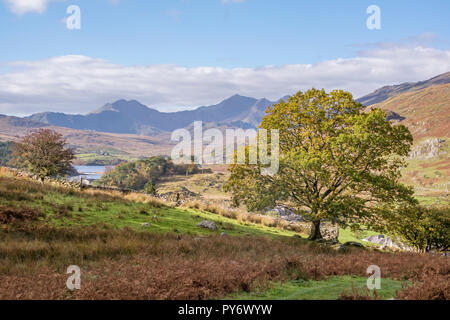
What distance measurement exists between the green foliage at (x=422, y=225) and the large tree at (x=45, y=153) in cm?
3097

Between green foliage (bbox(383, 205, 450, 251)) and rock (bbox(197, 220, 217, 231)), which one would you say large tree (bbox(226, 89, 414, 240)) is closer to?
green foliage (bbox(383, 205, 450, 251))

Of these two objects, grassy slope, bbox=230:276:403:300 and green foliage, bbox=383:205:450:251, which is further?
green foliage, bbox=383:205:450:251

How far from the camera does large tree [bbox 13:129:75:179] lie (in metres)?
35.1

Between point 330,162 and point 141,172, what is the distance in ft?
425

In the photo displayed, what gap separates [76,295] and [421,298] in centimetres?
807

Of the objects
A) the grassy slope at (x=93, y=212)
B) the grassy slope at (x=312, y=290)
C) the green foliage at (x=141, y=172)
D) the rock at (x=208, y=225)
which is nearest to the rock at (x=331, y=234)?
the grassy slope at (x=93, y=212)

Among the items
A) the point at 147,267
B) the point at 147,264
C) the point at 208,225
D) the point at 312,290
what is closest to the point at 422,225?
the point at 208,225

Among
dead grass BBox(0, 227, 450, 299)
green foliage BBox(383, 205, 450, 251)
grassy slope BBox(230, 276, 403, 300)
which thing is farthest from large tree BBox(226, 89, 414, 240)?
grassy slope BBox(230, 276, 403, 300)

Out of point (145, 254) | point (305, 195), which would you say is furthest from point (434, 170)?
point (145, 254)

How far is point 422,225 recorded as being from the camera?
26.9m

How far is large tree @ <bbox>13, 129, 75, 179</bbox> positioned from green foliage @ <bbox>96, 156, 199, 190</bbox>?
302 ft

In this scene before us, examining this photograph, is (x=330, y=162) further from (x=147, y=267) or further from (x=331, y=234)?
(x=331, y=234)
